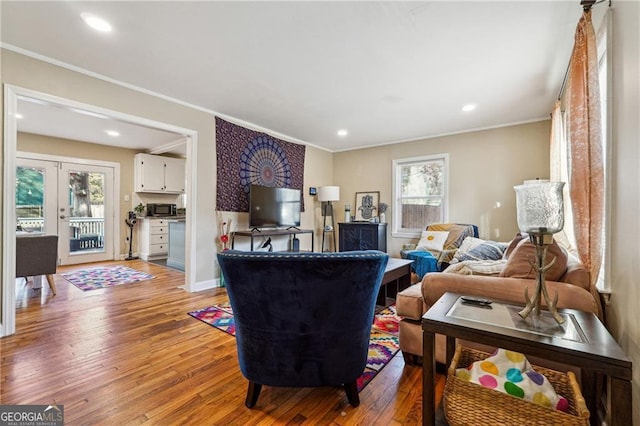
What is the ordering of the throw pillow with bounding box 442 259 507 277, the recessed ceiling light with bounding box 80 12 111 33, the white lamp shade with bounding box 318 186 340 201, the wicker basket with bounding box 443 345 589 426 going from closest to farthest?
the wicker basket with bounding box 443 345 589 426
the throw pillow with bounding box 442 259 507 277
the recessed ceiling light with bounding box 80 12 111 33
the white lamp shade with bounding box 318 186 340 201

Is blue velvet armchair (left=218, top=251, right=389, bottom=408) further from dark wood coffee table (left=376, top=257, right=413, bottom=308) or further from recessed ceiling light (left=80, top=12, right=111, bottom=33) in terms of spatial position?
recessed ceiling light (left=80, top=12, right=111, bottom=33)

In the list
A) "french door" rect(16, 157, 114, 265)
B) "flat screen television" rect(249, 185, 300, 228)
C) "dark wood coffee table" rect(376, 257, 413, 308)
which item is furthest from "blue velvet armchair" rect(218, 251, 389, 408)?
"french door" rect(16, 157, 114, 265)

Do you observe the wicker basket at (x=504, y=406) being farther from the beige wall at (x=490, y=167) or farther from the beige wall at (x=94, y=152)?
the beige wall at (x=94, y=152)

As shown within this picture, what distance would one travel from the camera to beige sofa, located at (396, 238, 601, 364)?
1.40 meters

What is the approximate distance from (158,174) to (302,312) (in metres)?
6.08

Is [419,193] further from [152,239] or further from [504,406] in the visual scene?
[152,239]

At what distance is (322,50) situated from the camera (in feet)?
7.55

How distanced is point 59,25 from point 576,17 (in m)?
3.66

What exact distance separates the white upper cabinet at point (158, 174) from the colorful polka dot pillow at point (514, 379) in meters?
6.55

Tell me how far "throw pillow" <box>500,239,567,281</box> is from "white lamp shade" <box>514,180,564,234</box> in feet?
1.02

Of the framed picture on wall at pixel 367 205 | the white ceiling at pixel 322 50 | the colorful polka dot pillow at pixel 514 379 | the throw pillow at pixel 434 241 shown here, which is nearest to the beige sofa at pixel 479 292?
the colorful polka dot pillow at pixel 514 379

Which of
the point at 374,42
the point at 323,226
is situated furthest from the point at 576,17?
the point at 323,226

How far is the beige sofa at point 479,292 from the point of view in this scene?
1404mm

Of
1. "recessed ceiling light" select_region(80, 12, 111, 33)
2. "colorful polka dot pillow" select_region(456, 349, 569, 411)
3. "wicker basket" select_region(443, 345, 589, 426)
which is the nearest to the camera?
"wicker basket" select_region(443, 345, 589, 426)
